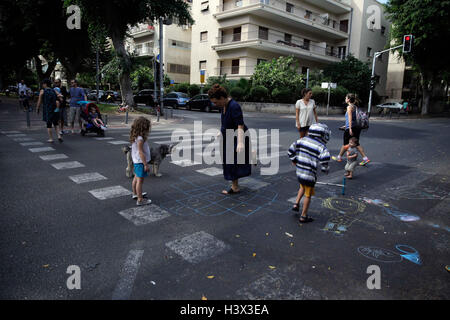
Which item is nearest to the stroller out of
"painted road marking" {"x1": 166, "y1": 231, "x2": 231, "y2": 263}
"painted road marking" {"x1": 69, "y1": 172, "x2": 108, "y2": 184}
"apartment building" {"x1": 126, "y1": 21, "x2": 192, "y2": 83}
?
"painted road marking" {"x1": 69, "y1": 172, "x2": 108, "y2": 184}

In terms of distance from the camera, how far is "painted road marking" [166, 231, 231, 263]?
3.31 m

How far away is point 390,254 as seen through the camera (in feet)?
11.4

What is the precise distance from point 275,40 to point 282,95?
10.4 m

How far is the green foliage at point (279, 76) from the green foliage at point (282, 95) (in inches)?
29.2

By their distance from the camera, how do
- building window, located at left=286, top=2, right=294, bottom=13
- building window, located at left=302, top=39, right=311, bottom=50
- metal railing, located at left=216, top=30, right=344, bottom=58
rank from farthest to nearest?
building window, located at left=302, top=39, right=311, bottom=50 → building window, located at left=286, top=2, right=294, bottom=13 → metal railing, located at left=216, top=30, right=344, bottom=58

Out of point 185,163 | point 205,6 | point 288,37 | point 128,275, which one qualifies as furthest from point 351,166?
point 205,6

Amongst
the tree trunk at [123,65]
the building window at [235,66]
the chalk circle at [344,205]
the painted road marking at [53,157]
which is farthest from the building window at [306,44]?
the chalk circle at [344,205]

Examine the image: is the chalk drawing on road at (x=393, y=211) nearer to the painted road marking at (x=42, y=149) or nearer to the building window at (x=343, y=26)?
the painted road marking at (x=42, y=149)

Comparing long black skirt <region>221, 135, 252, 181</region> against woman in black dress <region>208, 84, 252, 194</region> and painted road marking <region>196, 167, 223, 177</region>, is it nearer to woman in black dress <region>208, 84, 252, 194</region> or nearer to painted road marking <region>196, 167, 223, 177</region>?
woman in black dress <region>208, 84, 252, 194</region>

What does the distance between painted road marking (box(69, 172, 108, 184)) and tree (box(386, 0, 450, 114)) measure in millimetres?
33780

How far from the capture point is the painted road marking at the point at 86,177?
599 centimetres

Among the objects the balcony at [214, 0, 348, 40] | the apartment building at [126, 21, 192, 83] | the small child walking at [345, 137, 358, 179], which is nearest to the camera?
the small child walking at [345, 137, 358, 179]
